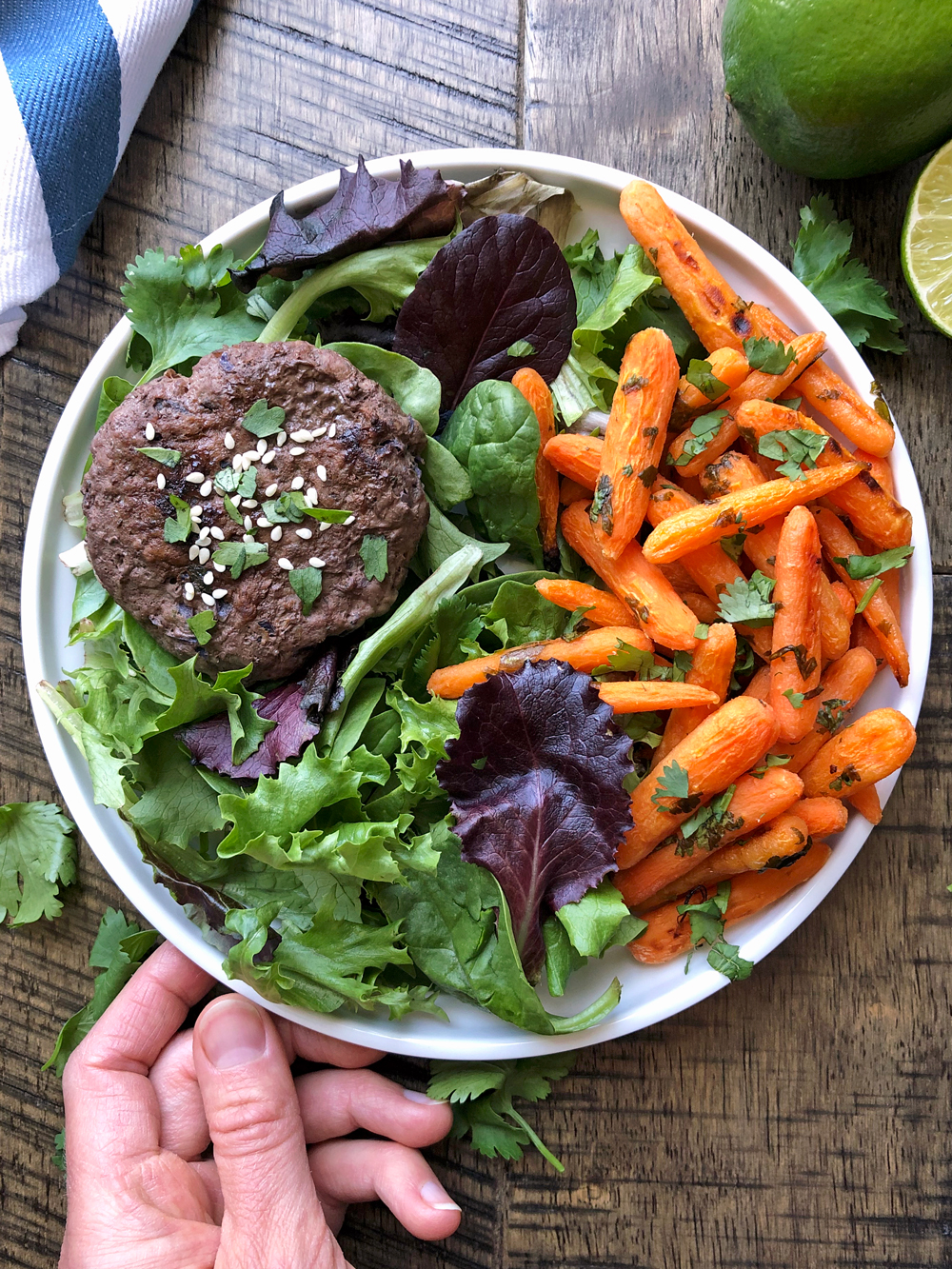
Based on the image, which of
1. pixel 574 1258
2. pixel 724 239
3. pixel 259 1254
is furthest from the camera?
pixel 574 1258

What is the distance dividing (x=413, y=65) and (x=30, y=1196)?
2730 mm

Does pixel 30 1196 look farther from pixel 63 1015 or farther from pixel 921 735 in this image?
pixel 921 735

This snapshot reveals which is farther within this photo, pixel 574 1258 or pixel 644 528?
pixel 574 1258

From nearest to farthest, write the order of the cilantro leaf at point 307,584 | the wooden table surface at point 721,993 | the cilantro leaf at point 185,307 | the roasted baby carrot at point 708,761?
the roasted baby carrot at point 708,761 → the cilantro leaf at point 307,584 → the cilantro leaf at point 185,307 → the wooden table surface at point 721,993

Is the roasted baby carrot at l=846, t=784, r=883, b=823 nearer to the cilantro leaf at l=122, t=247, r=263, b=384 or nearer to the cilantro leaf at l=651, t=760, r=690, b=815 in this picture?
the cilantro leaf at l=651, t=760, r=690, b=815

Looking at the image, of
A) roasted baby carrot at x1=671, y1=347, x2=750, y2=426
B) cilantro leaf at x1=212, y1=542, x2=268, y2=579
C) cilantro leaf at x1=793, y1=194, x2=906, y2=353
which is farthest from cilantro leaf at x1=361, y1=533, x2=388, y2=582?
cilantro leaf at x1=793, y1=194, x2=906, y2=353

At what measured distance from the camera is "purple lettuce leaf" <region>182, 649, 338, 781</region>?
1702mm

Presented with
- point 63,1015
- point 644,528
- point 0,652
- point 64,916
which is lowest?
point 63,1015

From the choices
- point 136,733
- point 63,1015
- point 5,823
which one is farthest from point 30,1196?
point 136,733

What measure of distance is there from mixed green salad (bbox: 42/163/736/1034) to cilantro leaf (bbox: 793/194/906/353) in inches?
11.8

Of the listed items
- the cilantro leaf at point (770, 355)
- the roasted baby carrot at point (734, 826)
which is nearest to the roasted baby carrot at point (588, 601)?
the roasted baby carrot at point (734, 826)

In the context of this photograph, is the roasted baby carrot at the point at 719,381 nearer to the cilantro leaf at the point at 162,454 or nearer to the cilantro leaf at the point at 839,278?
the cilantro leaf at the point at 839,278

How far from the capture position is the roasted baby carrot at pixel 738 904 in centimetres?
175

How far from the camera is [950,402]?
200 cm
